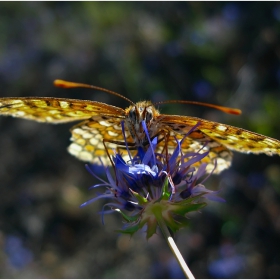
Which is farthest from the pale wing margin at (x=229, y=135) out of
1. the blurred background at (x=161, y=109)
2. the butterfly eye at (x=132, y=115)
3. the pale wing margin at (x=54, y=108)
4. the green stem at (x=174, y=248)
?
the blurred background at (x=161, y=109)

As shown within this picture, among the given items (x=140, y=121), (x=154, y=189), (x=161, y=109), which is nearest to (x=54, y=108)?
(x=140, y=121)

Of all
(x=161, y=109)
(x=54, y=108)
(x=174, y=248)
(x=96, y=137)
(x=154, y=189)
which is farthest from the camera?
(x=161, y=109)

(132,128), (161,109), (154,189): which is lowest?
(161,109)

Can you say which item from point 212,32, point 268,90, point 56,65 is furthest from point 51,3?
point 268,90

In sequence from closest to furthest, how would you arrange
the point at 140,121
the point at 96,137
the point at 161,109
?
the point at 140,121 < the point at 96,137 < the point at 161,109

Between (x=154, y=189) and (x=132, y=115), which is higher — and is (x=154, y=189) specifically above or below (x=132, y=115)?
below

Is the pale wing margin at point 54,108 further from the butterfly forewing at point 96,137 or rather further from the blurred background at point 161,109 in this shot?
the blurred background at point 161,109

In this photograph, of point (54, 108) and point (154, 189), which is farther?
point (54, 108)

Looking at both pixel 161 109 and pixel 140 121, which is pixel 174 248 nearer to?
pixel 140 121

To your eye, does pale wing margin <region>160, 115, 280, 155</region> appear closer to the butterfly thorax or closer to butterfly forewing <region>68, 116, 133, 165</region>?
the butterfly thorax
